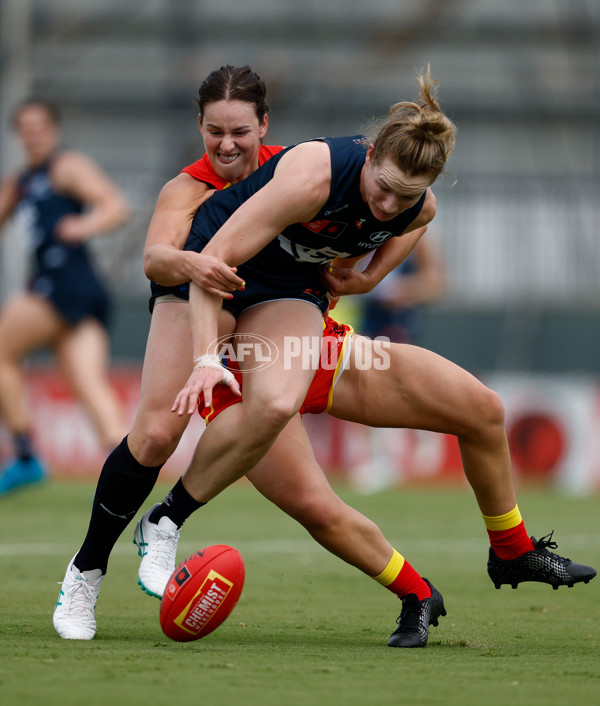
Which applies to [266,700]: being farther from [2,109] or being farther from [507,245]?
[2,109]

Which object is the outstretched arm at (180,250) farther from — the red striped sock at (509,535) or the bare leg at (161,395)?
the red striped sock at (509,535)

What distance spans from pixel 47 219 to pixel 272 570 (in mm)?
3755

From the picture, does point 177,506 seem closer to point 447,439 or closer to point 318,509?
point 318,509

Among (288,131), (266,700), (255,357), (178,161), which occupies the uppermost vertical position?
(288,131)

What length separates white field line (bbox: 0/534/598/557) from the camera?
267 inches

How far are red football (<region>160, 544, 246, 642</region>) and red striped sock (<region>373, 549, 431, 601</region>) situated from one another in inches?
23.8

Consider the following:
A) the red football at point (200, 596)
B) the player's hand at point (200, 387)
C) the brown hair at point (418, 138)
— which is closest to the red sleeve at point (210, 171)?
the brown hair at point (418, 138)

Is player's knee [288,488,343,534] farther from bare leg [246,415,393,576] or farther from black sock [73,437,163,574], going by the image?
black sock [73,437,163,574]

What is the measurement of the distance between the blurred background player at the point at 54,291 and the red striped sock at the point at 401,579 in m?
4.25

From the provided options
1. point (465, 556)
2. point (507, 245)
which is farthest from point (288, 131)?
point (465, 556)

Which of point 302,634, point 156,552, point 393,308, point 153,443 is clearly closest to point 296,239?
point 153,443

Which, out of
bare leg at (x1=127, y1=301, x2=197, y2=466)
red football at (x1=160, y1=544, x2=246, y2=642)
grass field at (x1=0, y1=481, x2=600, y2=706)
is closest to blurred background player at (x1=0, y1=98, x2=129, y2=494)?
grass field at (x1=0, y1=481, x2=600, y2=706)

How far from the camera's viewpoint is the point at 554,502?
33.9 feet

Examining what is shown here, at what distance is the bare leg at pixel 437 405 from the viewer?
4410 millimetres
